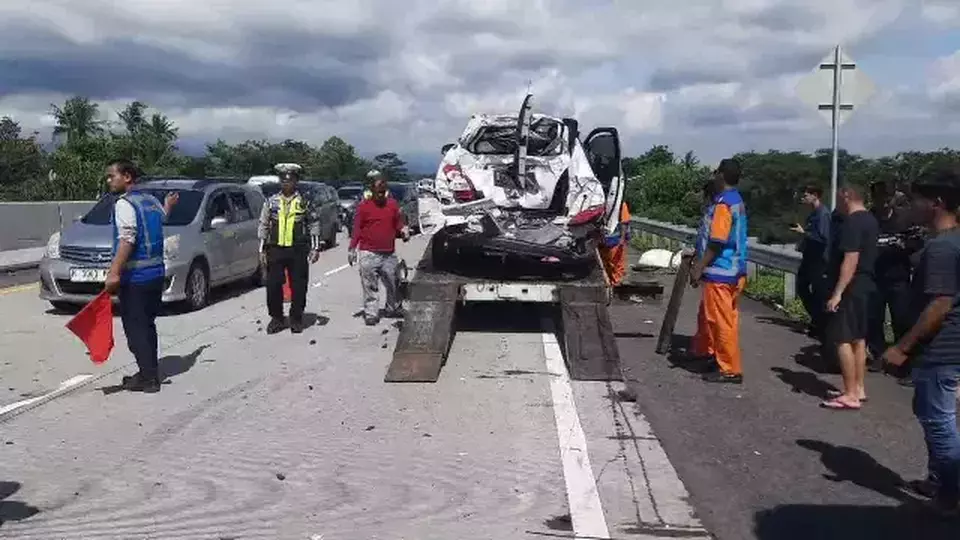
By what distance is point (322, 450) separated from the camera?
6.83m

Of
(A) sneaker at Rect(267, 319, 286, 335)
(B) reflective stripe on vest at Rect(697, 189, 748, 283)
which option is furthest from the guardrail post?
(A) sneaker at Rect(267, 319, 286, 335)

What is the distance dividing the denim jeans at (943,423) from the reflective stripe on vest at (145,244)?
6046mm

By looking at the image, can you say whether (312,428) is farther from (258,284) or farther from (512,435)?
(258,284)

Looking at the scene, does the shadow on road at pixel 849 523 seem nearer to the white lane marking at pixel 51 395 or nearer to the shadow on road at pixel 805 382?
the shadow on road at pixel 805 382

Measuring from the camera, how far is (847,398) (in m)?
8.12

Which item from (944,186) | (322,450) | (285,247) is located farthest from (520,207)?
(944,186)

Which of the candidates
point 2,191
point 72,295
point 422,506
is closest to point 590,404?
point 422,506

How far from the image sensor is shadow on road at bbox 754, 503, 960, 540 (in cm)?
532

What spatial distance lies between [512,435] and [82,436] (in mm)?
3011

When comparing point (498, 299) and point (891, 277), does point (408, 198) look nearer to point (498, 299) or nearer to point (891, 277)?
point (498, 299)

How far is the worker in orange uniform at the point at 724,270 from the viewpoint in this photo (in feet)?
29.9

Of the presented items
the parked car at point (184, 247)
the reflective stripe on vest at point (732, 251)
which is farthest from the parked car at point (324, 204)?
the reflective stripe on vest at point (732, 251)

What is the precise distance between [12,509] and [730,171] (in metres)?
6.36

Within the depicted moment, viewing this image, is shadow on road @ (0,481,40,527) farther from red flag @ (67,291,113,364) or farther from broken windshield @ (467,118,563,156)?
broken windshield @ (467,118,563,156)
